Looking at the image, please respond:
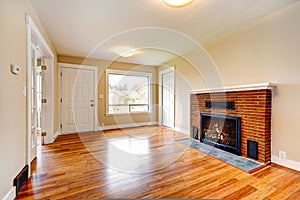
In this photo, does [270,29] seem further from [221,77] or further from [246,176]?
[246,176]

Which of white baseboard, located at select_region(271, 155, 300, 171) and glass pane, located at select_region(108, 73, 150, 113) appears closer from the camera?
white baseboard, located at select_region(271, 155, 300, 171)

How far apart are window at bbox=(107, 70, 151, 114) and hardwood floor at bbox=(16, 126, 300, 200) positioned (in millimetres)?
2406

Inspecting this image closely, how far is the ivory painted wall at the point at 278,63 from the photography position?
201cm

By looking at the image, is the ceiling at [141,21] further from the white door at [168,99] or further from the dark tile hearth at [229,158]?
the dark tile hearth at [229,158]

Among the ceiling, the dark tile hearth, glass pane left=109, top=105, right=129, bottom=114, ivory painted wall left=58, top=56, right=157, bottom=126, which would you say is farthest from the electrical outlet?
glass pane left=109, top=105, right=129, bottom=114

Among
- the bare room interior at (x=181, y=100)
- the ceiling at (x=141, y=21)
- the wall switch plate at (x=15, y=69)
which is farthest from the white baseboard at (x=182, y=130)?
the wall switch plate at (x=15, y=69)

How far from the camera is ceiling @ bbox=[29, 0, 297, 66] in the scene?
6.59 feet

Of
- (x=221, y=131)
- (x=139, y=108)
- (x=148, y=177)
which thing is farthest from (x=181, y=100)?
(x=148, y=177)

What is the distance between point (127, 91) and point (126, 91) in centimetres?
4

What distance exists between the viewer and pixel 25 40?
1755mm

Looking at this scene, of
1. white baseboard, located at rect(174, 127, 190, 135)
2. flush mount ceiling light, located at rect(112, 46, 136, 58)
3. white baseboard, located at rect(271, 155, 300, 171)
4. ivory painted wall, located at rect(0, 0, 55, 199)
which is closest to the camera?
ivory painted wall, located at rect(0, 0, 55, 199)

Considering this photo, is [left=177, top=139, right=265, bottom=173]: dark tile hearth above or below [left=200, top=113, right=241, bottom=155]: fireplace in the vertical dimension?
below

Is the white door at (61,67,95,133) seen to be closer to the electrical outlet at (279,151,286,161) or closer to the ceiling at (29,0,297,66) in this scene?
the ceiling at (29,0,297,66)

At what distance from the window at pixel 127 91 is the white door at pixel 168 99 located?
0.63 metres
